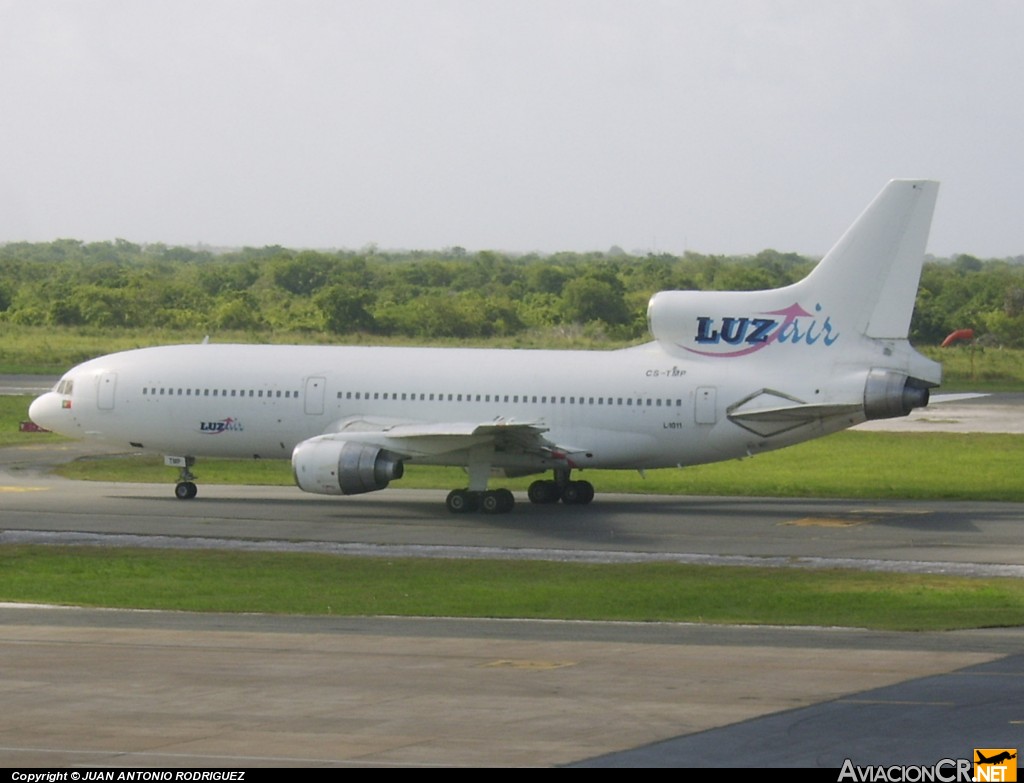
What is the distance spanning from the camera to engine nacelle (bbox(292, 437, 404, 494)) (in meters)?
41.8

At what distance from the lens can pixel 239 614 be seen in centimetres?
2836

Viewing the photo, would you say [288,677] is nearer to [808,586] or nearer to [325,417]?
[808,586]

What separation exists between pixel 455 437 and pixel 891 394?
36.3 feet

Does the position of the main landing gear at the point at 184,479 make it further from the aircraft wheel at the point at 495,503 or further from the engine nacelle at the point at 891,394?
the engine nacelle at the point at 891,394

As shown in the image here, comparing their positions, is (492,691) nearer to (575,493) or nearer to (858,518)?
(858,518)

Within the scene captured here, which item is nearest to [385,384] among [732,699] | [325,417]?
[325,417]

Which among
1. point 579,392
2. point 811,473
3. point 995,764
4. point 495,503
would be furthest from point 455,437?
point 995,764

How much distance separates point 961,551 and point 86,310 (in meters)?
92.5

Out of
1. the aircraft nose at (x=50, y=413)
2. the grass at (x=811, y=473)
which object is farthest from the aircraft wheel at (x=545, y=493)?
the aircraft nose at (x=50, y=413)

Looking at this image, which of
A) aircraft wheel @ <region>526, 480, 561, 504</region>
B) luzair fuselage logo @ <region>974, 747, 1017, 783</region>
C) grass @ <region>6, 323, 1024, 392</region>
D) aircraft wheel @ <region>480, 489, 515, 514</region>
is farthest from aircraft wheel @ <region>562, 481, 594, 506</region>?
grass @ <region>6, 323, 1024, 392</region>

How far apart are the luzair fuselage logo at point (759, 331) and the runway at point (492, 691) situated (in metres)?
9.15

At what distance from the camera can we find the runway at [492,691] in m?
17.4

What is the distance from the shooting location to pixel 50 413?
157 feet

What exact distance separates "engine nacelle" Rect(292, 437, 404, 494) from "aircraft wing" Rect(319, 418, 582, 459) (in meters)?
0.80
